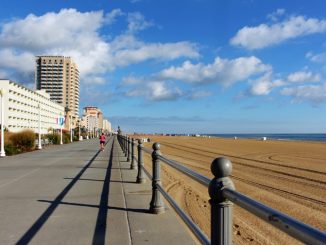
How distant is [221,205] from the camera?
298 centimetres

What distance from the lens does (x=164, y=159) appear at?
6.60 metres

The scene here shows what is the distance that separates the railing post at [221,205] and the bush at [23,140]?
29.2 meters

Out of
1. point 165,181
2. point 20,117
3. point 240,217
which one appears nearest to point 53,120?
point 20,117

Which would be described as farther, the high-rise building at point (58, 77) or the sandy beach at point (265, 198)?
the high-rise building at point (58, 77)

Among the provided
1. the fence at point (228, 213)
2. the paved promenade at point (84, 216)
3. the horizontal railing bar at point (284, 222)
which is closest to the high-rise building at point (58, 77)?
the paved promenade at point (84, 216)

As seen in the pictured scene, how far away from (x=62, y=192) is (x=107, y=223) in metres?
3.50

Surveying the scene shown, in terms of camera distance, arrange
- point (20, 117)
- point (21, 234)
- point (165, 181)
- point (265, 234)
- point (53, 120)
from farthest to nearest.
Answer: point (53, 120)
point (20, 117)
point (165, 181)
point (265, 234)
point (21, 234)

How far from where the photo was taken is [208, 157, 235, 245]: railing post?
296 cm

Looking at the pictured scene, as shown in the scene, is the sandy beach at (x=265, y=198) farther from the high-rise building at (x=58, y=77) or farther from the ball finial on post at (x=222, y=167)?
the high-rise building at (x=58, y=77)

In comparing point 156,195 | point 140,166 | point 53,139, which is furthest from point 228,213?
point 53,139

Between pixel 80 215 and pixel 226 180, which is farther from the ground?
pixel 226 180

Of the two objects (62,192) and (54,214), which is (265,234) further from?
(62,192)

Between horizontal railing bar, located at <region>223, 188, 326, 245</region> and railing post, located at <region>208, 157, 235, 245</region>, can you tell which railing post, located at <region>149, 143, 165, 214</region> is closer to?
railing post, located at <region>208, 157, 235, 245</region>

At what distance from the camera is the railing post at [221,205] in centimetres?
296
